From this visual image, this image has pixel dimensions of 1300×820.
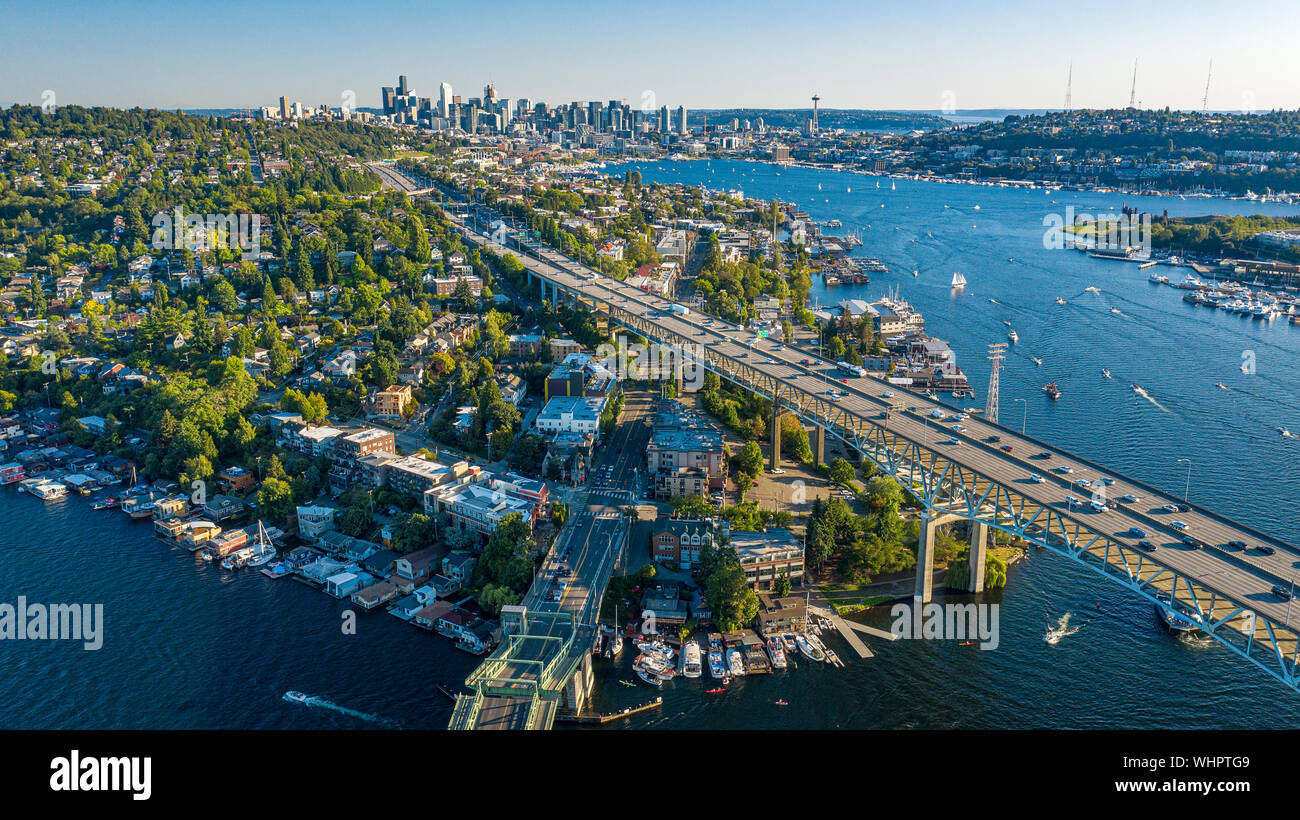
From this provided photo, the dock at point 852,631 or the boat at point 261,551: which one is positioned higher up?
the dock at point 852,631

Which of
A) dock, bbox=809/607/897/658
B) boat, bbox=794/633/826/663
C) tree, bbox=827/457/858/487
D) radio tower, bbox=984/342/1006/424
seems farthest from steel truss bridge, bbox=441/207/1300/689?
radio tower, bbox=984/342/1006/424

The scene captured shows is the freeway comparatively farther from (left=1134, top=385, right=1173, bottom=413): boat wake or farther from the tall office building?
the tall office building

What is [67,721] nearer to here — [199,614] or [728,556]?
[199,614]

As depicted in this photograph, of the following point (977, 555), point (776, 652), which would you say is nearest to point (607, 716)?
point (776, 652)

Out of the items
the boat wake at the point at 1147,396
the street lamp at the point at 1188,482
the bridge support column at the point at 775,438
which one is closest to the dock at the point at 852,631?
the bridge support column at the point at 775,438

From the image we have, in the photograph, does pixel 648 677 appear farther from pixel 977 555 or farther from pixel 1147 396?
pixel 1147 396

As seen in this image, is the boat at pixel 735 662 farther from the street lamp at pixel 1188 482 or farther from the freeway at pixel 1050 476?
the street lamp at pixel 1188 482
